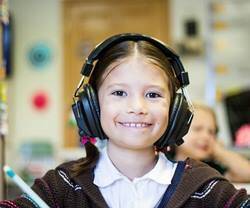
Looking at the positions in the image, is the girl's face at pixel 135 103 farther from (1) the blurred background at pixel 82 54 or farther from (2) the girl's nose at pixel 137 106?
(1) the blurred background at pixel 82 54

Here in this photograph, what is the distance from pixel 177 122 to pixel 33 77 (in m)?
3.34

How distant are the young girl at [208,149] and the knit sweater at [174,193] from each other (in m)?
0.69

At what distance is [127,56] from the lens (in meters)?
0.89

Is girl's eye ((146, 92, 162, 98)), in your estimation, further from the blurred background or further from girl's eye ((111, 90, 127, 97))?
the blurred background

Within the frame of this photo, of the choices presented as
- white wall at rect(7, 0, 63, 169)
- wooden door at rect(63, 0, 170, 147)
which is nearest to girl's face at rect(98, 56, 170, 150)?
wooden door at rect(63, 0, 170, 147)

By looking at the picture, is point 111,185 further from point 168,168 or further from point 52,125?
point 52,125

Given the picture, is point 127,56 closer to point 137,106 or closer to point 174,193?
point 137,106

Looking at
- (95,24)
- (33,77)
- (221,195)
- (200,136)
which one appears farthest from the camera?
(33,77)

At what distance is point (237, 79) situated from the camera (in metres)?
3.59

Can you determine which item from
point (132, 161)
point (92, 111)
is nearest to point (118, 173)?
point (132, 161)

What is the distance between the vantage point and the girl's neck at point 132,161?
0.92 meters

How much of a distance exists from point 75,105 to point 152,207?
0.25 metres

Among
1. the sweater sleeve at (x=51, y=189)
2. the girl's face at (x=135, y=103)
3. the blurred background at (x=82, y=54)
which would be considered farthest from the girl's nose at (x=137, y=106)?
the blurred background at (x=82, y=54)

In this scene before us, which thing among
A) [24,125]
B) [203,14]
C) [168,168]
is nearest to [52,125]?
[24,125]
